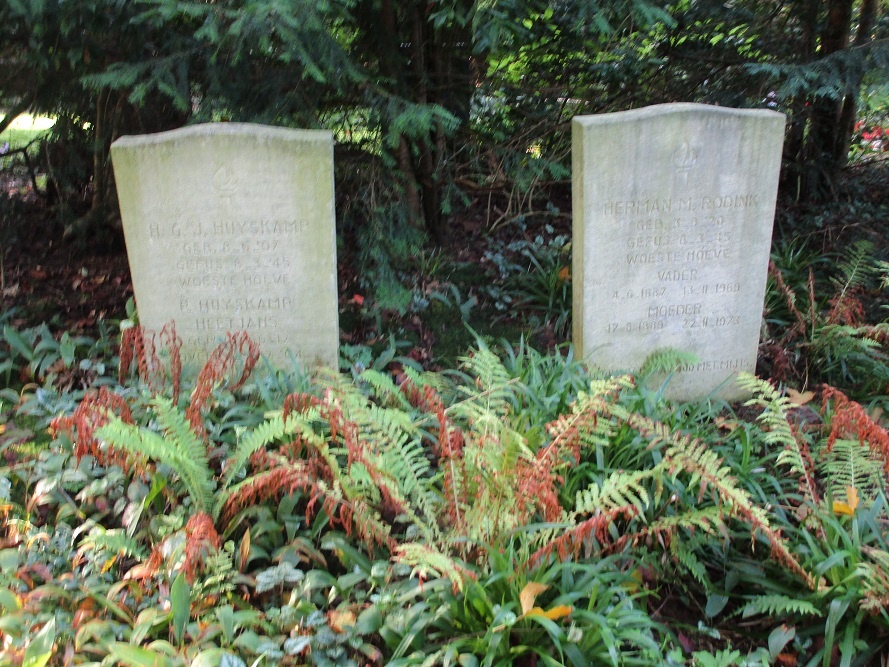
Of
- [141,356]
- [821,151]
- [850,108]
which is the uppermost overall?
[850,108]

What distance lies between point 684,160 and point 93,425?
10.00 feet

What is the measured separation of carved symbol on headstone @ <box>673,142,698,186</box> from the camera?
3756 mm

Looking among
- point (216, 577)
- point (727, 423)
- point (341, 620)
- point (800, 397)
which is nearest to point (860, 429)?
point (727, 423)

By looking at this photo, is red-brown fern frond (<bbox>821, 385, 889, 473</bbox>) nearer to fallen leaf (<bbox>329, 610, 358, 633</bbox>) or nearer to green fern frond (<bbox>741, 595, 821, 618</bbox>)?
green fern frond (<bbox>741, 595, 821, 618</bbox>)

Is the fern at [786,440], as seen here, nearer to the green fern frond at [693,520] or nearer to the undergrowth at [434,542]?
the undergrowth at [434,542]

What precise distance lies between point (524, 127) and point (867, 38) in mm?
2399

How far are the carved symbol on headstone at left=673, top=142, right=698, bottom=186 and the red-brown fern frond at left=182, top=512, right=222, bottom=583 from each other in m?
2.83

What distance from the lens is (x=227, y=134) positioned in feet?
11.8

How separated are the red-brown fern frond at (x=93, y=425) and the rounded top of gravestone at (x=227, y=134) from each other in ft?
4.16

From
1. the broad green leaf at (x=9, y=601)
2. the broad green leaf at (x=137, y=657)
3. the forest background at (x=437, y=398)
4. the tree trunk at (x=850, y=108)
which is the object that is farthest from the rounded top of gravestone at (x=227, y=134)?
the tree trunk at (x=850, y=108)

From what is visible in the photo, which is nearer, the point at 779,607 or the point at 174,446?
the point at 779,607

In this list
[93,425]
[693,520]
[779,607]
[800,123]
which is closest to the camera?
[779,607]

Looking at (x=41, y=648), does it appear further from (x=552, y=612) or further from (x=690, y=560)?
(x=690, y=560)

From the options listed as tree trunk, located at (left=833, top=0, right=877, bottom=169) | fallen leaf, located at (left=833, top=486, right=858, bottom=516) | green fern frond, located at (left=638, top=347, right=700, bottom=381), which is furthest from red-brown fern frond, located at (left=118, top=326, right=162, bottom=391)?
tree trunk, located at (left=833, top=0, right=877, bottom=169)
